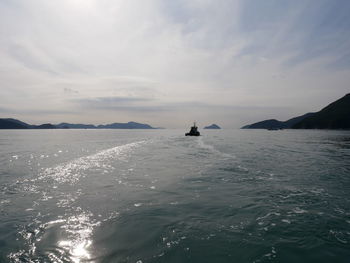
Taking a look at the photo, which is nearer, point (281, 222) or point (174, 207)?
point (281, 222)

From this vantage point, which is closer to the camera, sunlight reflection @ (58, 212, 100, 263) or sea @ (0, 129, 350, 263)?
sunlight reflection @ (58, 212, 100, 263)

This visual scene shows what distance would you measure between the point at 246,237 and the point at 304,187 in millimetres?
10500

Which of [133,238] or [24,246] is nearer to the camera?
[24,246]

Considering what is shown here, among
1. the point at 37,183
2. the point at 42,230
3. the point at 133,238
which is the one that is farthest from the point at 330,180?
the point at 37,183

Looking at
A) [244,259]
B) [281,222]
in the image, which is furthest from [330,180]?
[244,259]

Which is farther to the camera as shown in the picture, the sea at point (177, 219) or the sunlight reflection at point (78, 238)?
the sea at point (177, 219)

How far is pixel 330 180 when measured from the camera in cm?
1928

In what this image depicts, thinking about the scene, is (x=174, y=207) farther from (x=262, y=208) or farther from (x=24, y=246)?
(x=24, y=246)

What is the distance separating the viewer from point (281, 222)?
1099 cm

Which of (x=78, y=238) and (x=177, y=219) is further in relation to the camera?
(x=177, y=219)

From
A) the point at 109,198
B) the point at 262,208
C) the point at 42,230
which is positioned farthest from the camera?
the point at 109,198

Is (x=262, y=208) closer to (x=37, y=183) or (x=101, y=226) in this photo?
(x=101, y=226)

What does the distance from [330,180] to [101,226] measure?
64.5 feet

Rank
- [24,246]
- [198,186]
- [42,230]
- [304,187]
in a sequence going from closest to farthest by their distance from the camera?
[24,246], [42,230], [304,187], [198,186]
